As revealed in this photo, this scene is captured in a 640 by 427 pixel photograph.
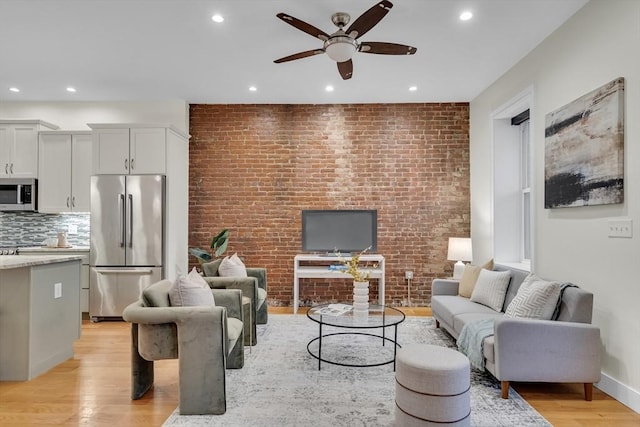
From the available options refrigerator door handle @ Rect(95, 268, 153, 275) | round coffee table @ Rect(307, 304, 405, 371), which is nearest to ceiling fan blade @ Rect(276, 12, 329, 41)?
round coffee table @ Rect(307, 304, 405, 371)

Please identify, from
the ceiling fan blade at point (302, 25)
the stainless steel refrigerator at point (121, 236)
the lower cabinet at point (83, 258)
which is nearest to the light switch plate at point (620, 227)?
the ceiling fan blade at point (302, 25)

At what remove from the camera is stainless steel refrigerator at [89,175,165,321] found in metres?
4.62

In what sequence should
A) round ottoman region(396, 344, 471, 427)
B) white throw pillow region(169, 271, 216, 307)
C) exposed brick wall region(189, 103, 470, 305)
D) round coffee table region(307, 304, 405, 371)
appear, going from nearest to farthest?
round ottoman region(396, 344, 471, 427) → white throw pillow region(169, 271, 216, 307) → round coffee table region(307, 304, 405, 371) → exposed brick wall region(189, 103, 470, 305)

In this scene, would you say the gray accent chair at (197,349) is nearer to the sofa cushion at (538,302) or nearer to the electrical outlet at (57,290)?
the electrical outlet at (57,290)

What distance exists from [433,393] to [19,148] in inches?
225

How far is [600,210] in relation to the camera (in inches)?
109

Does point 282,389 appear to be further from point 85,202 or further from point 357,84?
point 85,202

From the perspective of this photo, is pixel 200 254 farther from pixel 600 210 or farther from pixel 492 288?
pixel 600 210

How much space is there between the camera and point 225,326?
2443 mm

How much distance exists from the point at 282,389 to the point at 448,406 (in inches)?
46.8

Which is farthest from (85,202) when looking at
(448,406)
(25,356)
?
(448,406)

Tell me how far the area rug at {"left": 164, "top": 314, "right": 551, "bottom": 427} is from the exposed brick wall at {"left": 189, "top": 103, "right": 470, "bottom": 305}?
175 centimetres

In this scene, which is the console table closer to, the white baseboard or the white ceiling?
the white ceiling


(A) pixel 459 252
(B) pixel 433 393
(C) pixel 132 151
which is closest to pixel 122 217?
(C) pixel 132 151
